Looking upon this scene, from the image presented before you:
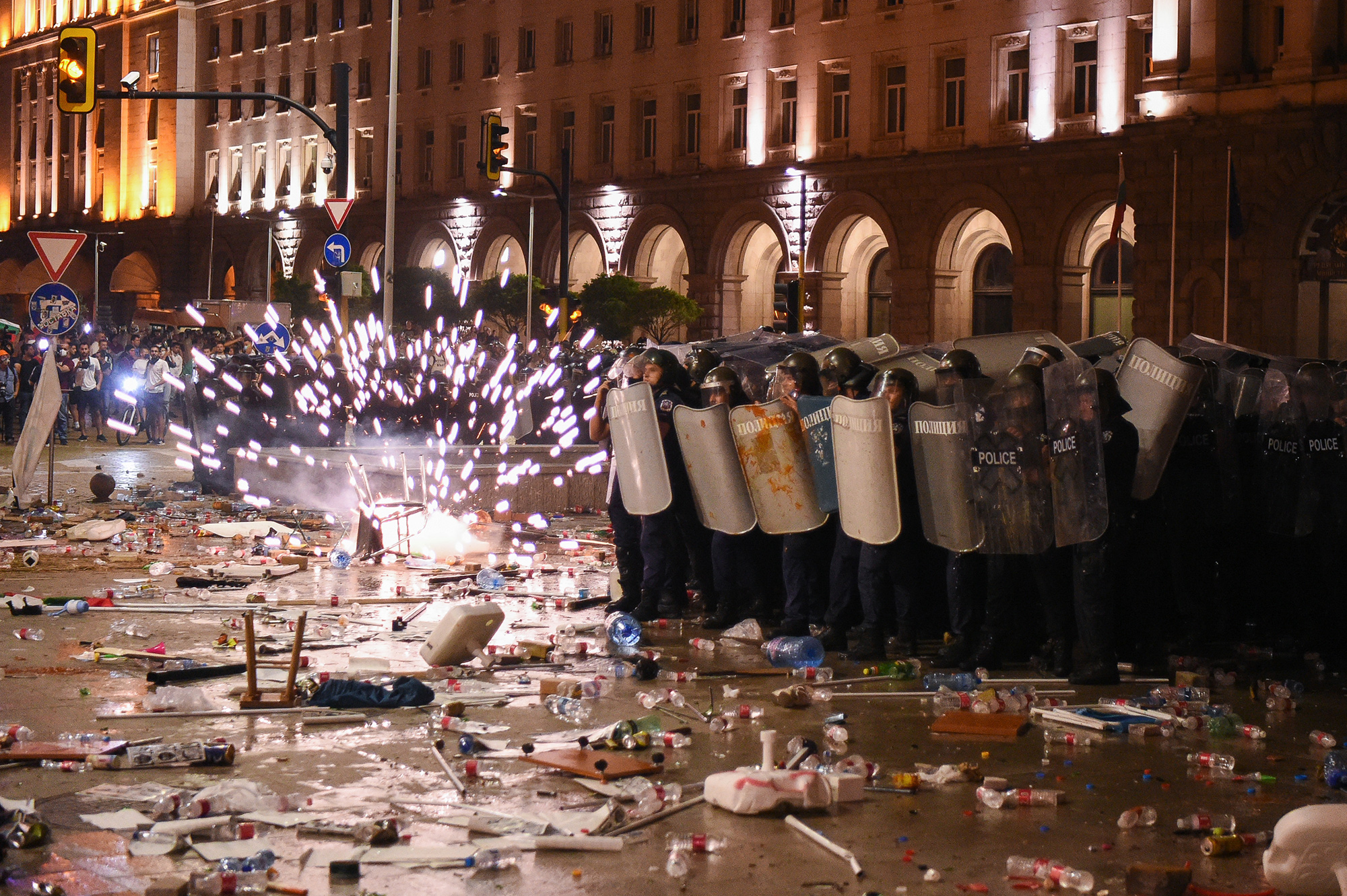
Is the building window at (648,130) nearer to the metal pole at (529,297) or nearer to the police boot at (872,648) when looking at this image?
the metal pole at (529,297)

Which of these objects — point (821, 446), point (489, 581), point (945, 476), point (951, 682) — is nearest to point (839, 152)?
point (489, 581)

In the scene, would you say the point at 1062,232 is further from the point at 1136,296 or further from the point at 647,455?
the point at 647,455

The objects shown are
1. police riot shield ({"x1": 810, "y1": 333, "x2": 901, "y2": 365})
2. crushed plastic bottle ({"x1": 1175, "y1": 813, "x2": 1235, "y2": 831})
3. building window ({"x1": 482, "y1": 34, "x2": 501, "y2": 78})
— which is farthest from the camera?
building window ({"x1": 482, "y1": 34, "x2": 501, "y2": 78})

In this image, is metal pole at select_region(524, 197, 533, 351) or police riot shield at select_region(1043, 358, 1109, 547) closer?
police riot shield at select_region(1043, 358, 1109, 547)

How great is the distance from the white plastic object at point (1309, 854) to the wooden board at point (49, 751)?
183 inches

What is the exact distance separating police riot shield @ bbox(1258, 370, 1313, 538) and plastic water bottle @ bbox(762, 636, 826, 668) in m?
2.83

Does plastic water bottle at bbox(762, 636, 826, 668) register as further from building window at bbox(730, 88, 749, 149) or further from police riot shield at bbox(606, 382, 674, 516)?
building window at bbox(730, 88, 749, 149)

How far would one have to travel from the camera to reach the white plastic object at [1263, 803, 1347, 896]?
5.38 meters

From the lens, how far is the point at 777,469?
10289 millimetres

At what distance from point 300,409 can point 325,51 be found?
140 feet

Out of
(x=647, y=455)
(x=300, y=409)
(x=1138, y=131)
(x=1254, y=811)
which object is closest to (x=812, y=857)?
(x=1254, y=811)

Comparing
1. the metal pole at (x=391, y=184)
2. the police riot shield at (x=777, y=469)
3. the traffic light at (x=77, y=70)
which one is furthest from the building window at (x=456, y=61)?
the police riot shield at (x=777, y=469)

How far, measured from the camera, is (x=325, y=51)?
197 feet

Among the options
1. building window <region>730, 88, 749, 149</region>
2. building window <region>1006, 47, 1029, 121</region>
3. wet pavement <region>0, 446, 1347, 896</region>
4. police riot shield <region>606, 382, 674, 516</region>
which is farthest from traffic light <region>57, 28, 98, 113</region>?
building window <region>730, 88, 749, 149</region>
